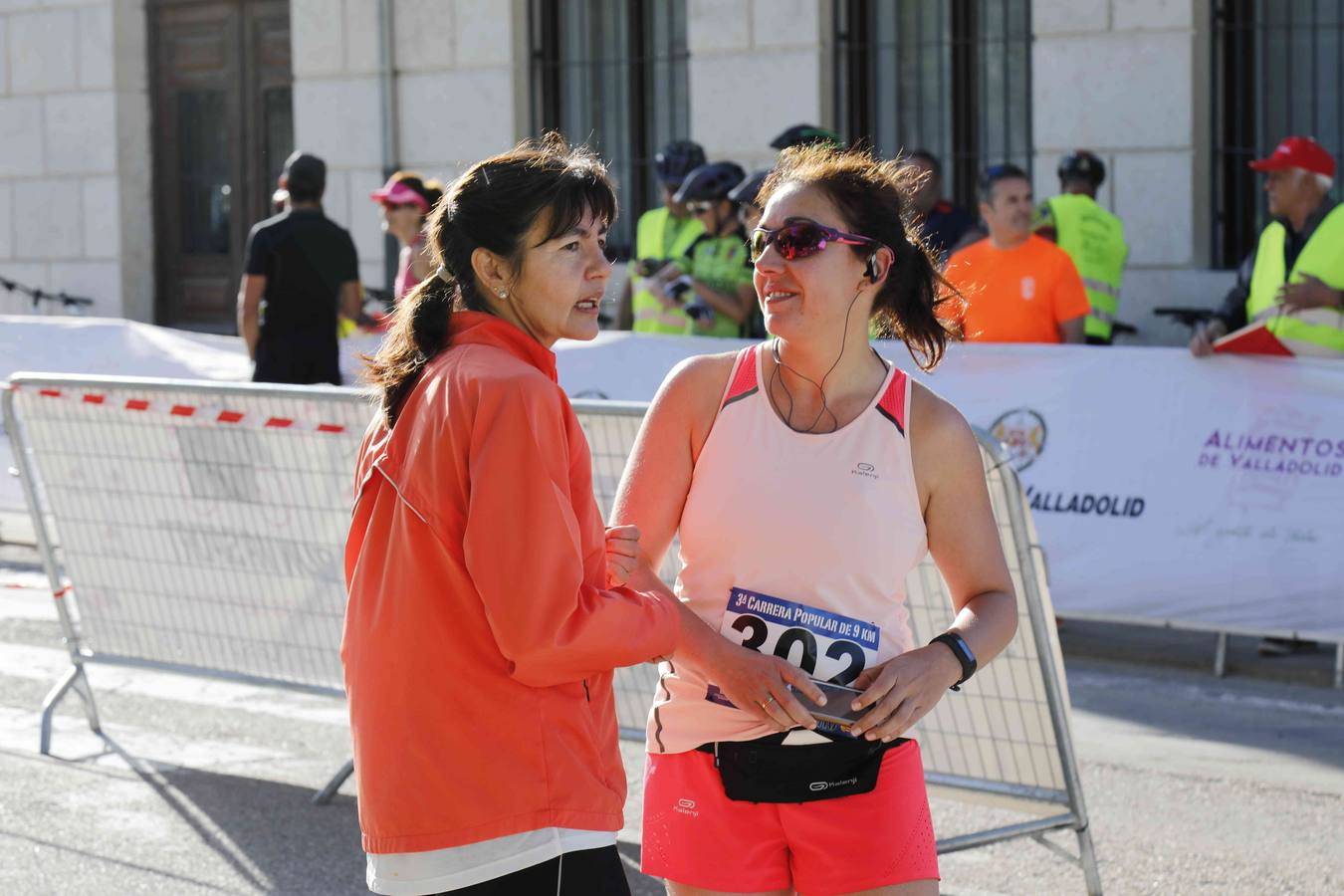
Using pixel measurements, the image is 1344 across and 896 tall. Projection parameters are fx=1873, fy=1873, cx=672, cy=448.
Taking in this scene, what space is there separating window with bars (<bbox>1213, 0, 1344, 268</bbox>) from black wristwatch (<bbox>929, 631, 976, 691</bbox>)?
1025cm

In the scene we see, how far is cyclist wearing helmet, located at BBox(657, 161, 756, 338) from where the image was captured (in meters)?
9.67

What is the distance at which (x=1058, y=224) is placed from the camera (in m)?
10.5

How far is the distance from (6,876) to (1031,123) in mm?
9866

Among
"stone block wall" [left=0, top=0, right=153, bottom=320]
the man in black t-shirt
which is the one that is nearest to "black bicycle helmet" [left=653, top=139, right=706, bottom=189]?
the man in black t-shirt

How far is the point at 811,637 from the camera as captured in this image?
10.4 ft

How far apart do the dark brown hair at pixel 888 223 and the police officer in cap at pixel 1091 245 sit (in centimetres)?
711

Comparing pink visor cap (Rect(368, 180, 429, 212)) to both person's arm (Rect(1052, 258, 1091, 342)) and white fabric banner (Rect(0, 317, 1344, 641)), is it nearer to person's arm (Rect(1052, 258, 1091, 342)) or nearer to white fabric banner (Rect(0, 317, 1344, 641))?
white fabric banner (Rect(0, 317, 1344, 641))

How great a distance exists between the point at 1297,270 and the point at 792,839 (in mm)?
6154

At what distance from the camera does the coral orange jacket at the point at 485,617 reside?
2.67 meters

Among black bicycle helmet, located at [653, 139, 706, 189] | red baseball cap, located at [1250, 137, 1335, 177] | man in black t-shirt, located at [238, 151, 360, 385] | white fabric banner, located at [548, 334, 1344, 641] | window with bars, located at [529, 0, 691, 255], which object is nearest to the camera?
white fabric banner, located at [548, 334, 1344, 641]

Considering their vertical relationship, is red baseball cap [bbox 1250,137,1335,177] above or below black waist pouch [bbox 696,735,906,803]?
above

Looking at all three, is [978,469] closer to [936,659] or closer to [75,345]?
[936,659]

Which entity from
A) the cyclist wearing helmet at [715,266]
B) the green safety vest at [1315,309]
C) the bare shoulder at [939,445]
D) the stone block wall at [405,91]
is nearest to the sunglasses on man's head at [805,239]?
the bare shoulder at [939,445]

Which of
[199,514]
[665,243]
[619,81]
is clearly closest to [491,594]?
[199,514]
